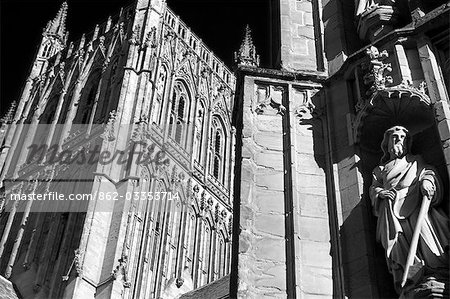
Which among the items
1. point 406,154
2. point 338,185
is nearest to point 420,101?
point 406,154

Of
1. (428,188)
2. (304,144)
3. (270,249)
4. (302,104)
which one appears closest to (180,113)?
(302,104)

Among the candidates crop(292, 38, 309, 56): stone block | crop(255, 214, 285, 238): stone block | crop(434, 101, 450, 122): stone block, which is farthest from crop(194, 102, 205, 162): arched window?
crop(434, 101, 450, 122): stone block

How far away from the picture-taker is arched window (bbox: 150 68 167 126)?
35.2m

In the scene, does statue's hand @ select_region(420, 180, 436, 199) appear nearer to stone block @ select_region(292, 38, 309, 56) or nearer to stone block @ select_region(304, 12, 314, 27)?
stone block @ select_region(292, 38, 309, 56)

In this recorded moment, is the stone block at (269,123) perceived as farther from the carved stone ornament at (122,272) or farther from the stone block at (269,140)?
the carved stone ornament at (122,272)

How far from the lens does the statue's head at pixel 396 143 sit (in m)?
6.10

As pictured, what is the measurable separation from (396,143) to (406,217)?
842 mm

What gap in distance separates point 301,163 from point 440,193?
1599 millimetres

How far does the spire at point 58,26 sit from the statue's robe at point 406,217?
45750 mm

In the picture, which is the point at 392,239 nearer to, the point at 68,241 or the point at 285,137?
the point at 285,137

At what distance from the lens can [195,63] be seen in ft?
141

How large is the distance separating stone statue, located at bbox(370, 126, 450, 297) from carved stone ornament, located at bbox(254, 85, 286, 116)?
1512mm

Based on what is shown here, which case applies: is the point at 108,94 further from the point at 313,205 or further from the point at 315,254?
the point at 315,254

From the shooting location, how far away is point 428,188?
218 inches
